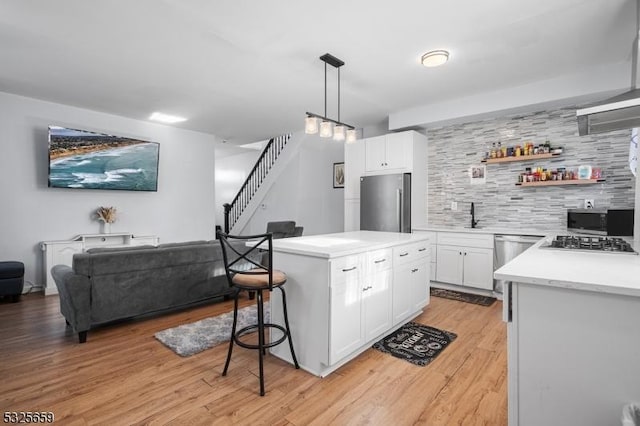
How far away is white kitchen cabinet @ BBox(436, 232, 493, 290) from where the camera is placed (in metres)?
3.99

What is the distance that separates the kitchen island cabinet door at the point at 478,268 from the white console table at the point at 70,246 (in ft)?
16.4

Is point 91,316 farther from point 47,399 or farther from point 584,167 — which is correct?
point 584,167

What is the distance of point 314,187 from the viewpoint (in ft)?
21.7

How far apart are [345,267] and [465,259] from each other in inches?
105

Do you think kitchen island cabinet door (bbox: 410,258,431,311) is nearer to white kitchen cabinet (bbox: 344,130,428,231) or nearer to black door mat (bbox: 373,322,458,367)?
black door mat (bbox: 373,322,458,367)

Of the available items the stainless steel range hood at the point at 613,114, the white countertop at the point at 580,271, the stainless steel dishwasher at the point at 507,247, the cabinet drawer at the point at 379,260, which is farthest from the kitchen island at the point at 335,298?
the stainless steel dishwasher at the point at 507,247

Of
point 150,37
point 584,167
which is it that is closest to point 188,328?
point 150,37

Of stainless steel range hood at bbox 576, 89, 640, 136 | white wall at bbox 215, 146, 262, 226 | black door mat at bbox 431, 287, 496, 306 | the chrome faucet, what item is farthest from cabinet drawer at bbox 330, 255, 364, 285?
white wall at bbox 215, 146, 262, 226

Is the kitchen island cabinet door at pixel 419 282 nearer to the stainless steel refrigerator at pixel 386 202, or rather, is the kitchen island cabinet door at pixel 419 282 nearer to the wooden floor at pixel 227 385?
the wooden floor at pixel 227 385

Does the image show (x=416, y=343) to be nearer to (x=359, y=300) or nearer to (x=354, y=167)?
(x=359, y=300)

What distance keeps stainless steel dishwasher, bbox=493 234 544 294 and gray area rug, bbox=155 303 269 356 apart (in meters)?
2.91

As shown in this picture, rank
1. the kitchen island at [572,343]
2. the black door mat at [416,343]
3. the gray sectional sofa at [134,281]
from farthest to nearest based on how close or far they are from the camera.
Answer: the gray sectional sofa at [134,281] → the black door mat at [416,343] → the kitchen island at [572,343]

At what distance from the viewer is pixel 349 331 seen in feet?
7.39

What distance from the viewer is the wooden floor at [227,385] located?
1748 mm
